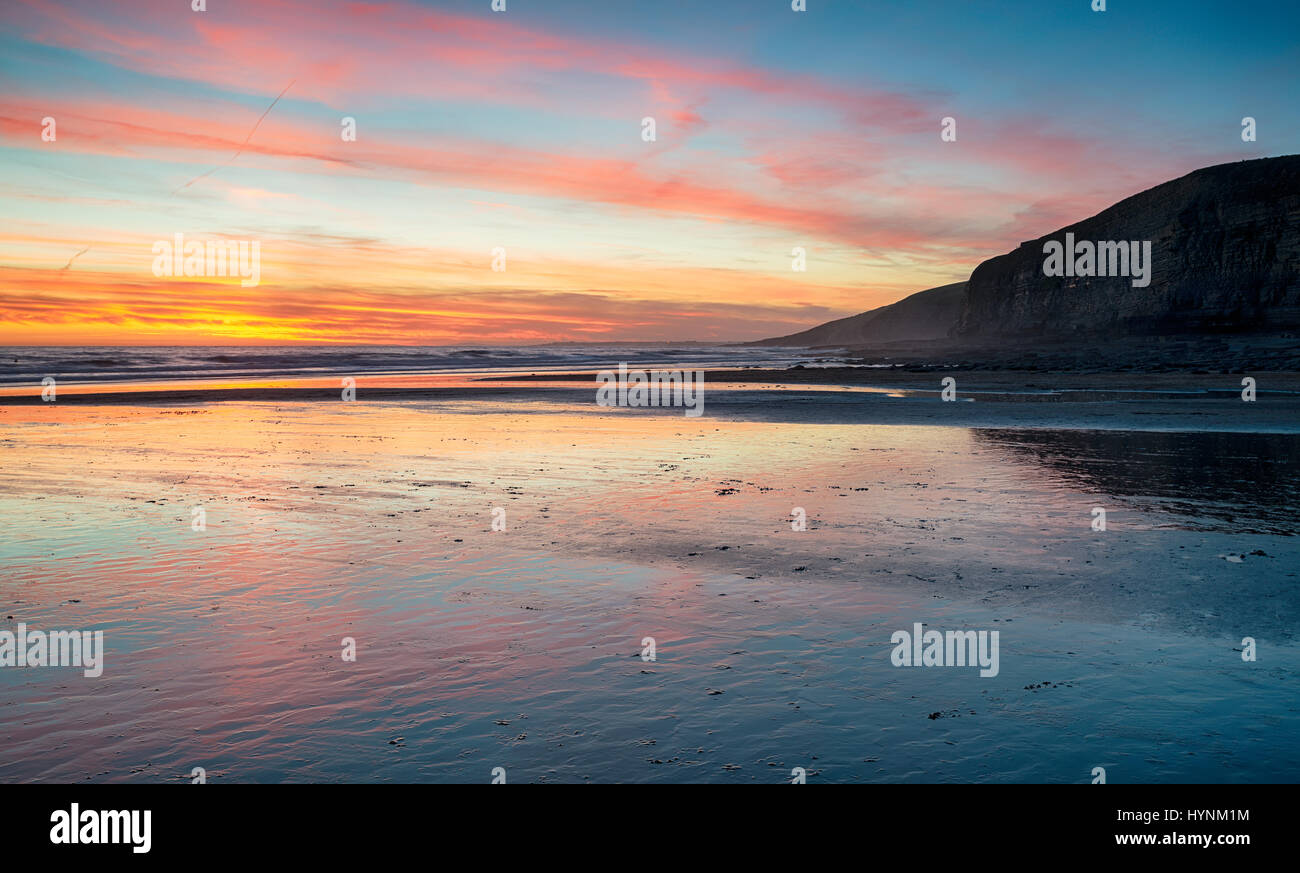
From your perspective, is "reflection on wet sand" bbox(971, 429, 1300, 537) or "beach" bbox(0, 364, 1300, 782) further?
"reflection on wet sand" bbox(971, 429, 1300, 537)

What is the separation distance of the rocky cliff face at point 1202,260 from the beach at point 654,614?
77573mm

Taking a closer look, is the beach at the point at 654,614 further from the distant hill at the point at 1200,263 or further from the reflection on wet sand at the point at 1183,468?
the distant hill at the point at 1200,263

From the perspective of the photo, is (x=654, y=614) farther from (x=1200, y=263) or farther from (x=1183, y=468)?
(x=1200, y=263)

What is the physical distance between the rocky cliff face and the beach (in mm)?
77573

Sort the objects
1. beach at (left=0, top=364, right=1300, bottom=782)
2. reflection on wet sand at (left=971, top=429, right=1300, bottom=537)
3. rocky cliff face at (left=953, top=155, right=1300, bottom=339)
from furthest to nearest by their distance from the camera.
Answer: rocky cliff face at (left=953, top=155, right=1300, bottom=339) < reflection on wet sand at (left=971, top=429, right=1300, bottom=537) < beach at (left=0, top=364, right=1300, bottom=782)

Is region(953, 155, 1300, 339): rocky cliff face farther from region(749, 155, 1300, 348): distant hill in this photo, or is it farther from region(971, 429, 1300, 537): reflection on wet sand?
region(971, 429, 1300, 537): reflection on wet sand

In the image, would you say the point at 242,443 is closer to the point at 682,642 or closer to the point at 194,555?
the point at 194,555

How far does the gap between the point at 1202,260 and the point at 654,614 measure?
326 feet

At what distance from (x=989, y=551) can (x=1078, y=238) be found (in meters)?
114

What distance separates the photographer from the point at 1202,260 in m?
86.7

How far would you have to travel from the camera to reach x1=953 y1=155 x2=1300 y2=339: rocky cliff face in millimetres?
79688

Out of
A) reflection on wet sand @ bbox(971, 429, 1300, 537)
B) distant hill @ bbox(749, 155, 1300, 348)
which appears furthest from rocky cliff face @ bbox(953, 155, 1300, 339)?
reflection on wet sand @ bbox(971, 429, 1300, 537)

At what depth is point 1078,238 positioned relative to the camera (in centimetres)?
10856

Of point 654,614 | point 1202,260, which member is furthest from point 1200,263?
point 654,614
